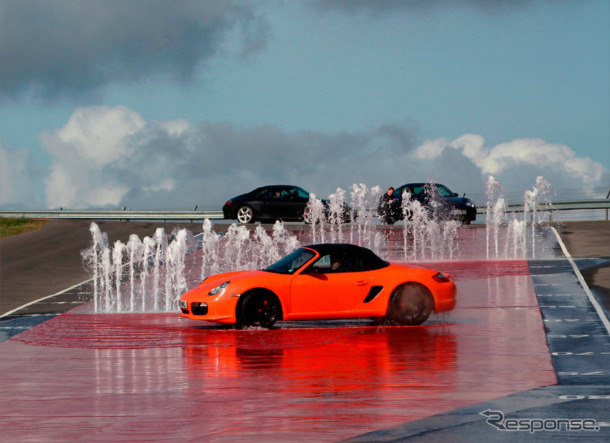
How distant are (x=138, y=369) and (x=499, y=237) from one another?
2500cm

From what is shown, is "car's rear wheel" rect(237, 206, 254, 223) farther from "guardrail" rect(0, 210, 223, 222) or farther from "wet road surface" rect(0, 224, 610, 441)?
"wet road surface" rect(0, 224, 610, 441)

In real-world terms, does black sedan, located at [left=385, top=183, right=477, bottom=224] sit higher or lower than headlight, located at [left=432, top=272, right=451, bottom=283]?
higher

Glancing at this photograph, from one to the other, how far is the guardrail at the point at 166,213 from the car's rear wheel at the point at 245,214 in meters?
3.93

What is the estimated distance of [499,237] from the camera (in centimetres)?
3609

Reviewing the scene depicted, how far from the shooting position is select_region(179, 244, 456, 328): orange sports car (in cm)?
1630

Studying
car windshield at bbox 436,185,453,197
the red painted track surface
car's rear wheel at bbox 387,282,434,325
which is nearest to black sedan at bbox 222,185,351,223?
car windshield at bbox 436,185,453,197

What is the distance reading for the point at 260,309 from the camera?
16.4 metres

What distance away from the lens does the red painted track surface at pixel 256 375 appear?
905cm

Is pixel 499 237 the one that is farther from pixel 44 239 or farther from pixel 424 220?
pixel 44 239

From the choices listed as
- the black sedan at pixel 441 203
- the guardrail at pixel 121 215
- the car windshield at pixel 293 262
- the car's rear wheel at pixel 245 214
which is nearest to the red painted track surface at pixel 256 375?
the car windshield at pixel 293 262

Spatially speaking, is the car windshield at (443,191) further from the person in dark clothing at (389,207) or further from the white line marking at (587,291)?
the white line marking at (587,291)

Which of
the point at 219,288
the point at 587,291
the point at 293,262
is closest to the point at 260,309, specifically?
the point at 219,288

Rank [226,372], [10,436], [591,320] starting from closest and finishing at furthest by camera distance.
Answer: [10,436]
[226,372]
[591,320]

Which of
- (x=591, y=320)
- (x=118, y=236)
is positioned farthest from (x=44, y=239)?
(x=591, y=320)
